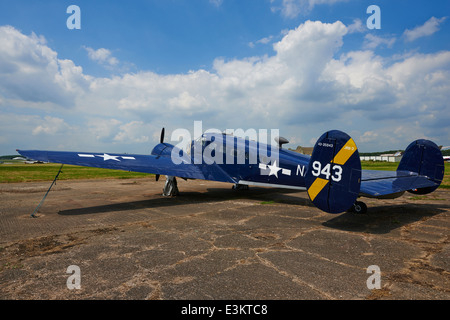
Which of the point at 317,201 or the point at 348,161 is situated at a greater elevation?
the point at 348,161

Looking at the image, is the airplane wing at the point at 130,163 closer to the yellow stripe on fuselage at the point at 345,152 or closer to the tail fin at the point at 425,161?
the yellow stripe on fuselage at the point at 345,152

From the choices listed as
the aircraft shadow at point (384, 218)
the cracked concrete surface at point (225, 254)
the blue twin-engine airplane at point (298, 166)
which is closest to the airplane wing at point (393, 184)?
the blue twin-engine airplane at point (298, 166)

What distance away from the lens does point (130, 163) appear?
10.2m

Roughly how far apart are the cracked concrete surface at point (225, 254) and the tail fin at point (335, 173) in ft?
3.05

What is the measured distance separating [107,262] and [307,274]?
357cm

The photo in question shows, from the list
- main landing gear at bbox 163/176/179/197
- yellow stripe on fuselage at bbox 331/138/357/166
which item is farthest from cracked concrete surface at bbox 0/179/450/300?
main landing gear at bbox 163/176/179/197

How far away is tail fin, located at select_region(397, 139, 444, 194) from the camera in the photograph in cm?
865

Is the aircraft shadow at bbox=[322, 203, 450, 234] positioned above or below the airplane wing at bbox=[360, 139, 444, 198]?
below

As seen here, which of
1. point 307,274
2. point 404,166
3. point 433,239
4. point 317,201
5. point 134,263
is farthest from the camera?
point 404,166

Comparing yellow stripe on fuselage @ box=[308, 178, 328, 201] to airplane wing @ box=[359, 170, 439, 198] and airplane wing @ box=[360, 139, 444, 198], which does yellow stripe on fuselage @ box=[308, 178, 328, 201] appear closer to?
airplane wing @ box=[359, 170, 439, 198]

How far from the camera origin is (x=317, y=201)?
6.10 m
